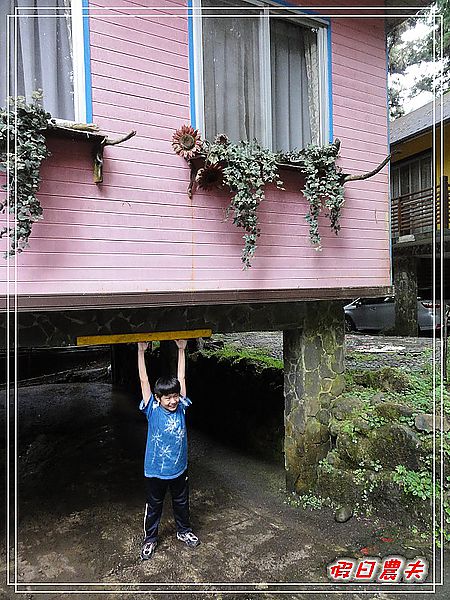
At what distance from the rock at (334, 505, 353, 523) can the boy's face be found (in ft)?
6.77

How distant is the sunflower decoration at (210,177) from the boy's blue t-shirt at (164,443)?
1.79 metres

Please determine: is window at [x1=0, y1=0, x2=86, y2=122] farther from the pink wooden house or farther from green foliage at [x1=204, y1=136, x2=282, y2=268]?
green foliage at [x1=204, y1=136, x2=282, y2=268]

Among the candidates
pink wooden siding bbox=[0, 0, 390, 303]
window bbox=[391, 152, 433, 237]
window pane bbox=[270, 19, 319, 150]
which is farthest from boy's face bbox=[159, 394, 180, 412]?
window bbox=[391, 152, 433, 237]

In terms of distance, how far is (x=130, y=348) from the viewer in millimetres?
11875

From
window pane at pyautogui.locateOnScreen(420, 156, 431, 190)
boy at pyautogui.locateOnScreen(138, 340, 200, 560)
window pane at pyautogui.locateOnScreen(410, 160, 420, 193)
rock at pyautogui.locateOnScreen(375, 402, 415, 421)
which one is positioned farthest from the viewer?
window pane at pyautogui.locateOnScreen(410, 160, 420, 193)

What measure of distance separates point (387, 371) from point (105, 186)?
3.77 metres

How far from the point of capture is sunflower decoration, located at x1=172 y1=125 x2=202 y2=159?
11.7ft

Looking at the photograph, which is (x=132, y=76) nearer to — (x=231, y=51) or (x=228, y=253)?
(x=231, y=51)

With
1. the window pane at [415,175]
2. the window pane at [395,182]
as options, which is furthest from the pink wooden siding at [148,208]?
the window pane at [395,182]

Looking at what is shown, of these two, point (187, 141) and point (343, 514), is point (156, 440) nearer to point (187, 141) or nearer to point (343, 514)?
point (343, 514)

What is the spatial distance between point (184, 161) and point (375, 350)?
5.81 meters

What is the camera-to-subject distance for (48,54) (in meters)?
3.24

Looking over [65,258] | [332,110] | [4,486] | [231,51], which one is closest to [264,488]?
[4,486]

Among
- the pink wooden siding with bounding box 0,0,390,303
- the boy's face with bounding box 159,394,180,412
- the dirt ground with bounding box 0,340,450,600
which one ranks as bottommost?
the dirt ground with bounding box 0,340,450,600
